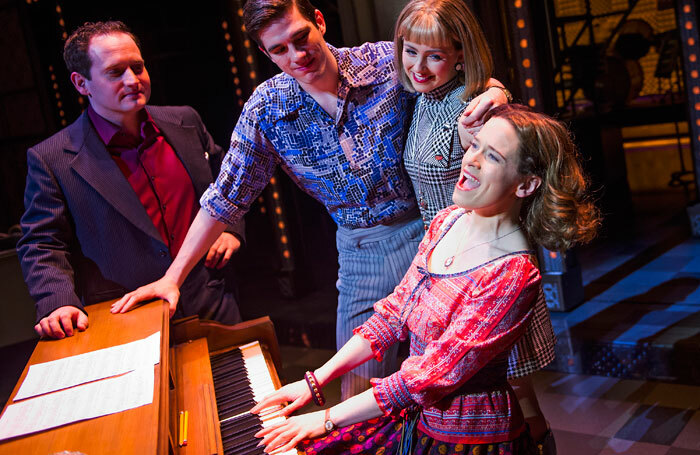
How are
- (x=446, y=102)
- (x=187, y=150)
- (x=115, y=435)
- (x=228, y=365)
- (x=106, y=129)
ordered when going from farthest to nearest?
1. (x=187, y=150)
2. (x=106, y=129)
3. (x=228, y=365)
4. (x=446, y=102)
5. (x=115, y=435)

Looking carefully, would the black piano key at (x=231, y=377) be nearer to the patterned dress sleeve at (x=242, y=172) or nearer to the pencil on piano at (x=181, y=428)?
the pencil on piano at (x=181, y=428)

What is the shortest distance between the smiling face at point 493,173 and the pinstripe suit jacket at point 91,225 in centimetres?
128

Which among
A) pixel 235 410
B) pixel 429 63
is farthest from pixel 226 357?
pixel 429 63

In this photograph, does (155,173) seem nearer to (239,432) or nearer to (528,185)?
(239,432)

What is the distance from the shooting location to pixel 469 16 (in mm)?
1867

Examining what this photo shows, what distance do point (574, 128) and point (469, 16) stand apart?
4.60m

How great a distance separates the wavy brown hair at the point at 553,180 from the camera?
1593mm

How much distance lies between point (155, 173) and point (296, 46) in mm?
873

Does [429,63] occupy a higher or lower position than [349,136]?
higher

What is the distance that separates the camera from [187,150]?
8.61 ft

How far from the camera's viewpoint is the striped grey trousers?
214 cm

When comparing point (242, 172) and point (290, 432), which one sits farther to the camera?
point (242, 172)

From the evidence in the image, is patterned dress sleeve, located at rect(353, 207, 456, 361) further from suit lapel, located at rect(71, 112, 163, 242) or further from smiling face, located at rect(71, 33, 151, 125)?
smiling face, located at rect(71, 33, 151, 125)

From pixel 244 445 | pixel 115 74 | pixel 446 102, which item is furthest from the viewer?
pixel 115 74
